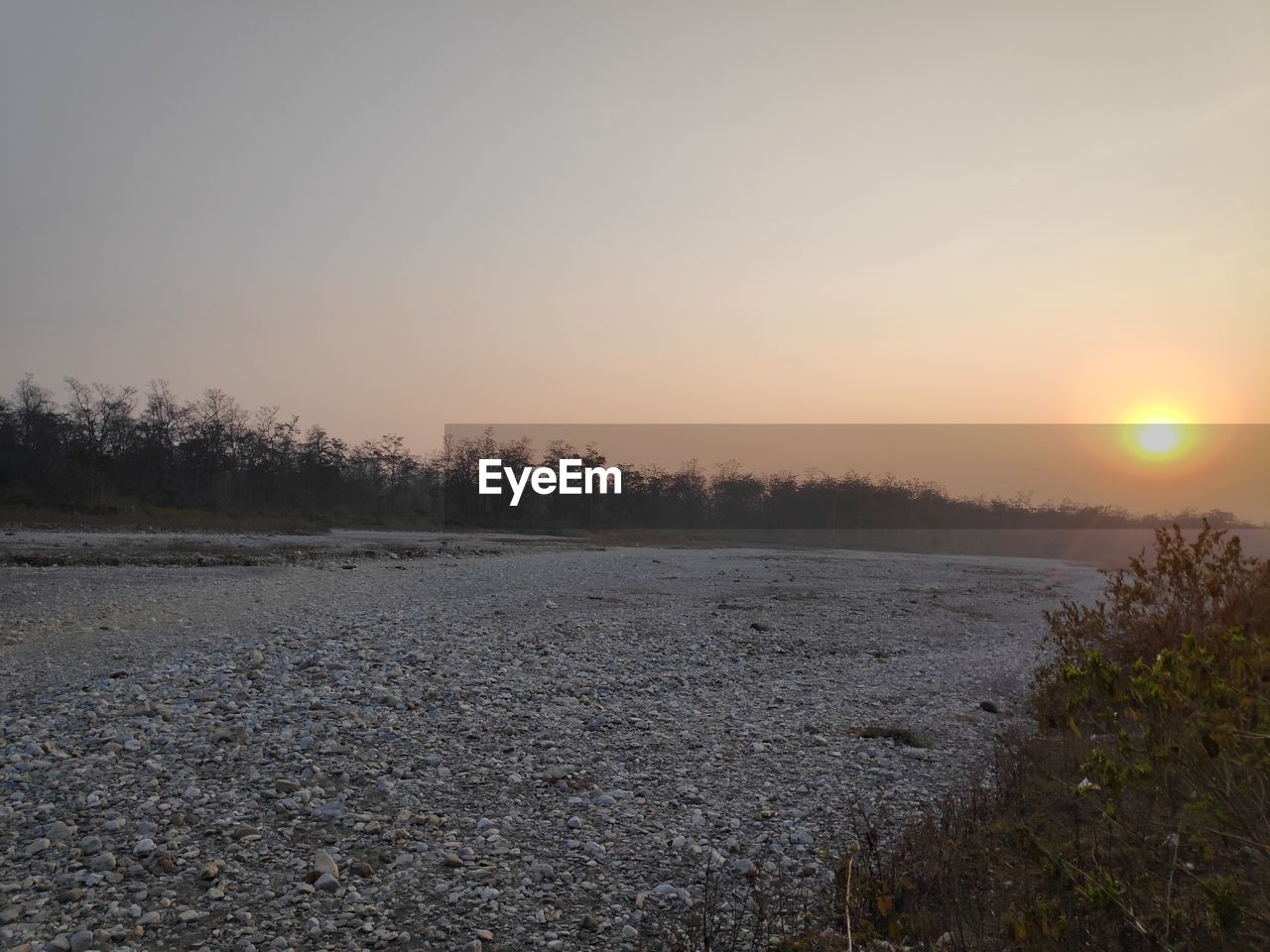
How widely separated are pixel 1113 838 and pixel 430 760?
6.64 meters

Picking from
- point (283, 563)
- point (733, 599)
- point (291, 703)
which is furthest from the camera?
point (283, 563)

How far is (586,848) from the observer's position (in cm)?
705

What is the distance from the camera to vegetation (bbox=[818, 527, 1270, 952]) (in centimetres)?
430

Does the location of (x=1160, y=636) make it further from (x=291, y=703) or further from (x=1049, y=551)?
(x=1049, y=551)

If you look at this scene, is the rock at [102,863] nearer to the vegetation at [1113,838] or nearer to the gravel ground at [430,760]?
the gravel ground at [430,760]

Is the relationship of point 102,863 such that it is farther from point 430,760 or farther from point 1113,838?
point 1113,838

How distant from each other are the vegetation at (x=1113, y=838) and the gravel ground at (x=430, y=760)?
32.6 inches

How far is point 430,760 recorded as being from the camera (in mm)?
8922

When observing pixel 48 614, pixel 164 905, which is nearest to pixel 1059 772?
pixel 164 905

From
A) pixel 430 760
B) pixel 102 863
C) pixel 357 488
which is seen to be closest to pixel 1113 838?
pixel 430 760

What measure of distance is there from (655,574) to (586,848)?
79.9ft

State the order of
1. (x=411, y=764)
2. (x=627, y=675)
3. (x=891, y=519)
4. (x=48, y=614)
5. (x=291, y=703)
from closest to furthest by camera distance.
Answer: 1. (x=411, y=764)
2. (x=291, y=703)
3. (x=627, y=675)
4. (x=48, y=614)
5. (x=891, y=519)

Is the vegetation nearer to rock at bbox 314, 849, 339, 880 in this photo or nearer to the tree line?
rock at bbox 314, 849, 339, 880

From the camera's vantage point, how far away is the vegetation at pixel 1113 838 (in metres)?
4.30
